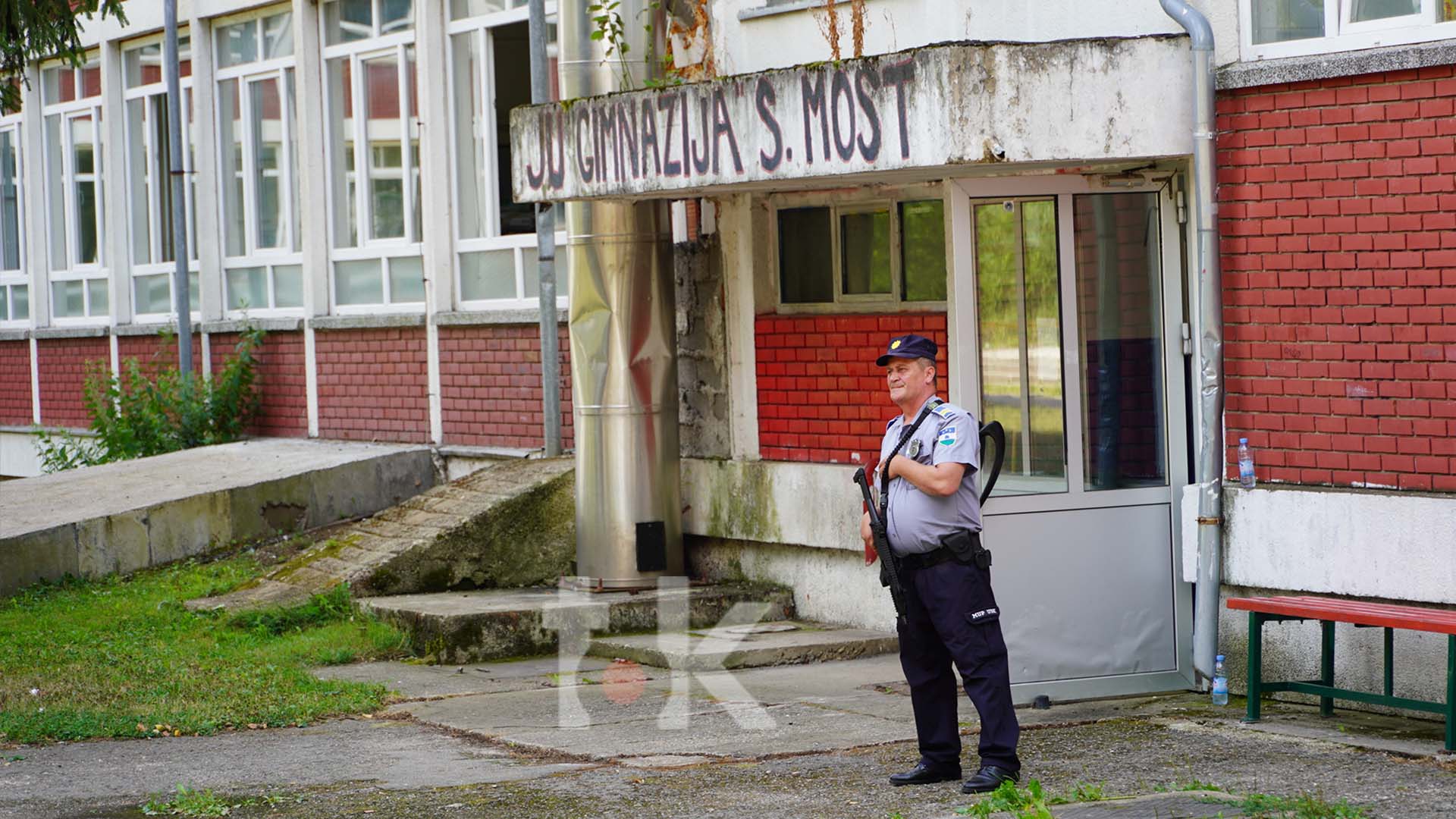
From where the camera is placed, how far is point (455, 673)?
1009 centimetres

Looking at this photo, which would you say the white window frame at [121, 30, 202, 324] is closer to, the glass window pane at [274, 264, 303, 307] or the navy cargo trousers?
the glass window pane at [274, 264, 303, 307]

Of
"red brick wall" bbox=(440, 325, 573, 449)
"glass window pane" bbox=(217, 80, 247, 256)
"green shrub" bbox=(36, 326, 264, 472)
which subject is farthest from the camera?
"glass window pane" bbox=(217, 80, 247, 256)

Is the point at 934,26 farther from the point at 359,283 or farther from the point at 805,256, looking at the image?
the point at 359,283

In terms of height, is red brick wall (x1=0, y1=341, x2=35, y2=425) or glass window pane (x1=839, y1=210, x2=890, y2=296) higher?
glass window pane (x1=839, y1=210, x2=890, y2=296)

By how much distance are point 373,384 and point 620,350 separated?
14.3 ft

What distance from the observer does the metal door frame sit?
8.34 metres

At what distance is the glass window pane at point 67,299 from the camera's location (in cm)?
1923

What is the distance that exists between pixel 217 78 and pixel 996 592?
1067cm

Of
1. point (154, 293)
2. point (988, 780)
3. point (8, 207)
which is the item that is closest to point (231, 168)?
point (154, 293)

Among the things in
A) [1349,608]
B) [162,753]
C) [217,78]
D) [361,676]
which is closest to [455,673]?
[361,676]

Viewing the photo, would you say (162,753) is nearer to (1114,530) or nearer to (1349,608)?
(1114,530)

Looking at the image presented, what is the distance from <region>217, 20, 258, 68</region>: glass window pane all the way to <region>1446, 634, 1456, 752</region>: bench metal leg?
39.2 ft

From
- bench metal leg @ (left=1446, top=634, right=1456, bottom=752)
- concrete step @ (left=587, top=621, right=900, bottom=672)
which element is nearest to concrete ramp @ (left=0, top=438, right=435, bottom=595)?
concrete step @ (left=587, top=621, right=900, bottom=672)

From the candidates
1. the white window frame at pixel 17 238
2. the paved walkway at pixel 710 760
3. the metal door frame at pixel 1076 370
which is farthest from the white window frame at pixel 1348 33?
the white window frame at pixel 17 238
